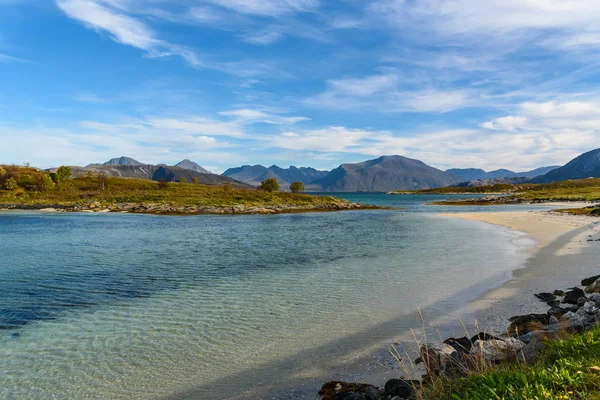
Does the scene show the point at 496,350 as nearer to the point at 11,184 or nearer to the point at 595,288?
the point at 595,288

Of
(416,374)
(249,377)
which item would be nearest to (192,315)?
(249,377)

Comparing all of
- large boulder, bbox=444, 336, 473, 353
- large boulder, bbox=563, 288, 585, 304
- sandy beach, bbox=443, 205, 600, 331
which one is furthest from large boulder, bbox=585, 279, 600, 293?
large boulder, bbox=444, 336, 473, 353

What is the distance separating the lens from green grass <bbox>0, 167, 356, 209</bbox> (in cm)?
11981

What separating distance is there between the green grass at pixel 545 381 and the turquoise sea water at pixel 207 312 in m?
4.52

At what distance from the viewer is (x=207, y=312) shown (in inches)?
624

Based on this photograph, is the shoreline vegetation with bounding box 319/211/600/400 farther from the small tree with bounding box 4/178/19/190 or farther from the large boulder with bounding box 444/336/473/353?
the small tree with bounding box 4/178/19/190

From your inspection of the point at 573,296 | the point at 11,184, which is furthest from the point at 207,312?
the point at 11,184

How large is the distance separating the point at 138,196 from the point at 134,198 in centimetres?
364

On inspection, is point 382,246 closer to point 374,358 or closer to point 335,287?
point 335,287

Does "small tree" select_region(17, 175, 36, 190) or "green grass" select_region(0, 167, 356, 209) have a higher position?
"small tree" select_region(17, 175, 36, 190)

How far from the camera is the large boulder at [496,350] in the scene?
8.53 metres

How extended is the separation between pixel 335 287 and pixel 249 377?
34.4 feet

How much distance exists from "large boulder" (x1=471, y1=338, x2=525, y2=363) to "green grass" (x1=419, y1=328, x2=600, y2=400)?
1239 mm

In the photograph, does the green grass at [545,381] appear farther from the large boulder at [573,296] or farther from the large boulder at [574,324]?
the large boulder at [573,296]
